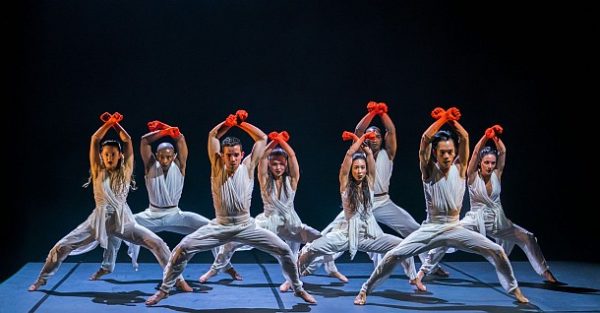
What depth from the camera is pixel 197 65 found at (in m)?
6.31

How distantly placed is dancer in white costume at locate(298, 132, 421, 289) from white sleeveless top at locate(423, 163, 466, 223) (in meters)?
0.38

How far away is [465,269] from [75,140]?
373 cm

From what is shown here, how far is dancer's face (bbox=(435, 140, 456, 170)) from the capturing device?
4.56 meters

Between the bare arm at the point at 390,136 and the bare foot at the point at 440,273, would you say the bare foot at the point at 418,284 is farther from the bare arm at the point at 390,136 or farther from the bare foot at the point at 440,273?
the bare arm at the point at 390,136

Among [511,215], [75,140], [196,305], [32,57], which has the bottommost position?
[196,305]

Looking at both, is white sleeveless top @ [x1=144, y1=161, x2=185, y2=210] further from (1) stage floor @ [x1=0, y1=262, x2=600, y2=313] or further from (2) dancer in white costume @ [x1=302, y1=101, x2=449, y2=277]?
(2) dancer in white costume @ [x1=302, y1=101, x2=449, y2=277]

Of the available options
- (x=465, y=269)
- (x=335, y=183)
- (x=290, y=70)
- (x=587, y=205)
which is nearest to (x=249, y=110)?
(x=290, y=70)

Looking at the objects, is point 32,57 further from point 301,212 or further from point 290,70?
point 301,212

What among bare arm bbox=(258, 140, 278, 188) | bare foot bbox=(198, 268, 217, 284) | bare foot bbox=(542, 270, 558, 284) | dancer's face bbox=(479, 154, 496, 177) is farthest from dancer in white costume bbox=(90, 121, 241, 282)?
bare foot bbox=(542, 270, 558, 284)

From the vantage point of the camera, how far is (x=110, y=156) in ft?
15.9

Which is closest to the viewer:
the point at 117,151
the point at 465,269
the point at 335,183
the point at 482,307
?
the point at 482,307

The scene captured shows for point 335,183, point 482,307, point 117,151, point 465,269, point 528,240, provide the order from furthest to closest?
point 335,183
point 465,269
point 528,240
point 117,151
point 482,307

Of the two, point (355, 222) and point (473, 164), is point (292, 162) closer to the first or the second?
point (355, 222)

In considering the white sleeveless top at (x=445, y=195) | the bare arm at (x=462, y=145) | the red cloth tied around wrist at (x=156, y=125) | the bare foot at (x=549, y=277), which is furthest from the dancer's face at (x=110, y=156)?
the bare foot at (x=549, y=277)
